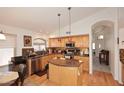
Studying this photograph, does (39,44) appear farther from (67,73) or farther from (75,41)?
(67,73)

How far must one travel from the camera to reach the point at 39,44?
250 inches

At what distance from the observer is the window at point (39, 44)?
5.95 metres

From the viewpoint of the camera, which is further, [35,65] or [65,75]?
[35,65]

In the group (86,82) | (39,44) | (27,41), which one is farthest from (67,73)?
(39,44)

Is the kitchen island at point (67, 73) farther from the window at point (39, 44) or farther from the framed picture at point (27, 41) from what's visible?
the window at point (39, 44)

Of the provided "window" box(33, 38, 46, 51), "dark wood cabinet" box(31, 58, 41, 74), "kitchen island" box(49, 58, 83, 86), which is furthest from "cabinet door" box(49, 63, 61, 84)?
"window" box(33, 38, 46, 51)

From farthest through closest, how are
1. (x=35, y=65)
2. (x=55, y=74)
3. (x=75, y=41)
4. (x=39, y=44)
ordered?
1. (x=39, y=44)
2. (x=75, y=41)
3. (x=35, y=65)
4. (x=55, y=74)

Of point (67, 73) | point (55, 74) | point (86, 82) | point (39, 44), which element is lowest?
point (86, 82)

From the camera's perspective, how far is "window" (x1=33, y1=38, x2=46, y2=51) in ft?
19.5

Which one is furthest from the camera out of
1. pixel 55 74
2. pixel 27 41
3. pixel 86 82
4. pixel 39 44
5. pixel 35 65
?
pixel 39 44

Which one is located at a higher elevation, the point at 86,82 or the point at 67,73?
the point at 67,73

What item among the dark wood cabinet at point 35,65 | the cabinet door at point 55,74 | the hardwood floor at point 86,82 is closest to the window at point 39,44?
the dark wood cabinet at point 35,65
